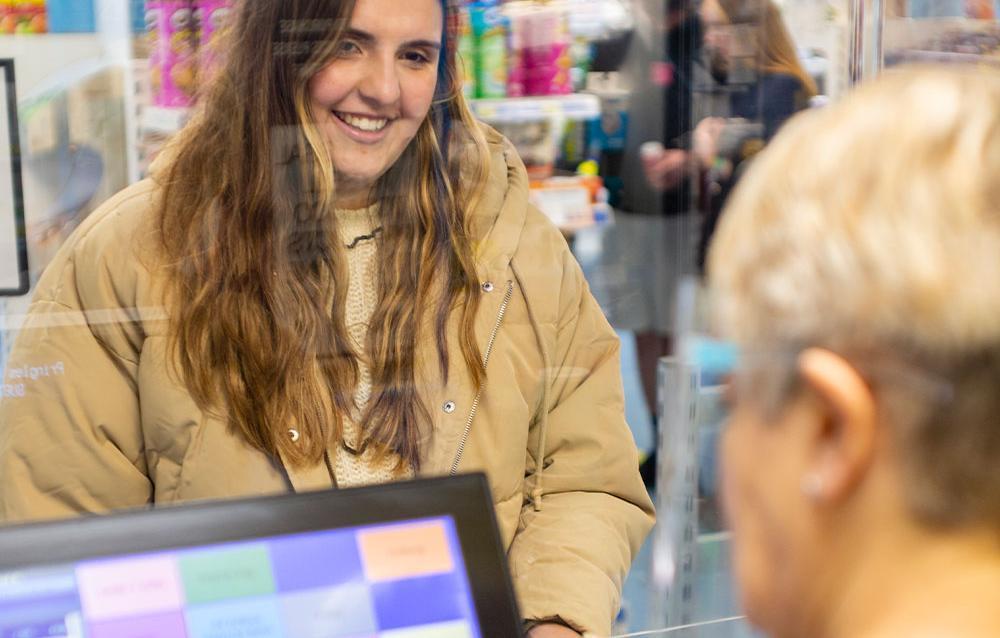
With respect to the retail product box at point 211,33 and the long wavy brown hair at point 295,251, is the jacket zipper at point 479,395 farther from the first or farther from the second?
the retail product box at point 211,33

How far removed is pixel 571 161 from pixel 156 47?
1.80 feet

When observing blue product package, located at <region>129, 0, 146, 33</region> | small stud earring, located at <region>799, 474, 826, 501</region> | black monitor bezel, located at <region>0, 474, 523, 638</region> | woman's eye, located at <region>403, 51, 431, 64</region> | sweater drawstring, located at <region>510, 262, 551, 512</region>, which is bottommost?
sweater drawstring, located at <region>510, 262, 551, 512</region>

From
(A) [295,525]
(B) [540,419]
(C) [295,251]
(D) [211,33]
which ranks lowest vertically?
(B) [540,419]

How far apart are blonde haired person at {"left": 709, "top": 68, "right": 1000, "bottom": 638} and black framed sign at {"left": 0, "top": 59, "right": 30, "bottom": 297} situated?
872 mm

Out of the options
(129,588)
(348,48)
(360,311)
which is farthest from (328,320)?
(129,588)

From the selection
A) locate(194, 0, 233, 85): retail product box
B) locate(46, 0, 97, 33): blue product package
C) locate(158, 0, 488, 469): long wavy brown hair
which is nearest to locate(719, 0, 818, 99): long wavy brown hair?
locate(158, 0, 488, 469): long wavy brown hair

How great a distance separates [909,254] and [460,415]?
0.89 meters

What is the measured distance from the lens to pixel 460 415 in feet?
4.61

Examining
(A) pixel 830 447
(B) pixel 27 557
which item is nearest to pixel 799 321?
(A) pixel 830 447

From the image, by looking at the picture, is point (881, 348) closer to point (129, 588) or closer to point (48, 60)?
point (129, 588)

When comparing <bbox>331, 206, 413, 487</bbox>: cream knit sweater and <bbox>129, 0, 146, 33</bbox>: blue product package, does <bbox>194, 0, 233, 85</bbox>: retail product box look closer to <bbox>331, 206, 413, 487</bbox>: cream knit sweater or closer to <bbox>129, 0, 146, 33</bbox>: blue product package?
<bbox>129, 0, 146, 33</bbox>: blue product package

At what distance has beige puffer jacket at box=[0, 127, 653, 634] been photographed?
4.20 ft

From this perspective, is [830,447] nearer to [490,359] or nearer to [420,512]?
[420,512]

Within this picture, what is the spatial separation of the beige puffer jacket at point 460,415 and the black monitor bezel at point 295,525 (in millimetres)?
407
